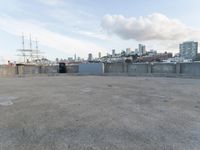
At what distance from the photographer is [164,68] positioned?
31.7 meters

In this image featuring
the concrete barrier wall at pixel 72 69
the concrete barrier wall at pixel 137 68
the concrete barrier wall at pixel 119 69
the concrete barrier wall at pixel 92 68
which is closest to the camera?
the concrete barrier wall at pixel 119 69

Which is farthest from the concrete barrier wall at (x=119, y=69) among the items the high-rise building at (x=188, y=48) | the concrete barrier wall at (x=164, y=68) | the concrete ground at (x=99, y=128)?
the high-rise building at (x=188, y=48)

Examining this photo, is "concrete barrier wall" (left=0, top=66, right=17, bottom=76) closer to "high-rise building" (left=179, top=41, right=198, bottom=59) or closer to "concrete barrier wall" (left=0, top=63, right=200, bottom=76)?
"concrete barrier wall" (left=0, top=63, right=200, bottom=76)

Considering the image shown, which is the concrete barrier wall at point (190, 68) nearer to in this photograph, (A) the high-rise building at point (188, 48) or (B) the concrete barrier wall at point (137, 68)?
(B) the concrete barrier wall at point (137, 68)

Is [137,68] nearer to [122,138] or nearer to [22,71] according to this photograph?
[22,71]

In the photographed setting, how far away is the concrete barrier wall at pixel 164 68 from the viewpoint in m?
31.0

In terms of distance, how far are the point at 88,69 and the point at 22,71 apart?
1217 cm

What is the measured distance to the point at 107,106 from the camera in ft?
25.5

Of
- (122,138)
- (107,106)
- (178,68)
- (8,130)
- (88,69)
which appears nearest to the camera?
(122,138)

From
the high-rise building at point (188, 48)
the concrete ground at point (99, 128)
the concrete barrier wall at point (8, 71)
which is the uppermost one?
the high-rise building at point (188, 48)

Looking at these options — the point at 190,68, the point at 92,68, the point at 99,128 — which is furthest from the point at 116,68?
the point at 99,128

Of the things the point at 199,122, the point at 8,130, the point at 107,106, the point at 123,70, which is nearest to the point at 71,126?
the point at 8,130

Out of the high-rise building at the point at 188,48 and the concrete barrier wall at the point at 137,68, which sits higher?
the high-rise building at the point at 188,48

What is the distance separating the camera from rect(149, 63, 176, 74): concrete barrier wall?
31.0 meters
